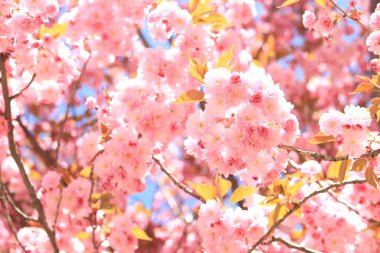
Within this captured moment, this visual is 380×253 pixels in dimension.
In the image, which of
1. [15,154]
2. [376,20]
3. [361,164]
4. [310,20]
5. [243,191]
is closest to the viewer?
[361,164]

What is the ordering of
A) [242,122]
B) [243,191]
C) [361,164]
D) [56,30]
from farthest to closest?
[56,30] → [243,191] → [361,164] → [242,122]

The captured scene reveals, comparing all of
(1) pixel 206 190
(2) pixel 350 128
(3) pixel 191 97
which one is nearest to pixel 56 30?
(1) pixel 206 190

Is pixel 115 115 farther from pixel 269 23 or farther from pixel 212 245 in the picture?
pixel 269 23

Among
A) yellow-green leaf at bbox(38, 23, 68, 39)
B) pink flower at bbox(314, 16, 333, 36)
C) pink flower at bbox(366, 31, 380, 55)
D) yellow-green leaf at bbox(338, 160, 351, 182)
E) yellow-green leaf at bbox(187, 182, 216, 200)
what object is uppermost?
yellow-green leaf at bbox(38, 23, 68, 39)

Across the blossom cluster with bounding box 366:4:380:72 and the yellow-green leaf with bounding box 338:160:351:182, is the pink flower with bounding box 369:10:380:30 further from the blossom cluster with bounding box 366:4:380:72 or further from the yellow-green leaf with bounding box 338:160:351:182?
the yellow-green leaf with bounding box 338:160:351:182

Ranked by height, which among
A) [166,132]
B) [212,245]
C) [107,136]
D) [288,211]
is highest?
[107,136]

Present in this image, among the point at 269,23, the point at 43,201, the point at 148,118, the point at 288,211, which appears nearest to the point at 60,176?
the point at 43,201

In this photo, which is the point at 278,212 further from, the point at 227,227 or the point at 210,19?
the point at 210,19

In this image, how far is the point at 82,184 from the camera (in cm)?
432

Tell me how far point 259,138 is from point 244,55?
7.07ft

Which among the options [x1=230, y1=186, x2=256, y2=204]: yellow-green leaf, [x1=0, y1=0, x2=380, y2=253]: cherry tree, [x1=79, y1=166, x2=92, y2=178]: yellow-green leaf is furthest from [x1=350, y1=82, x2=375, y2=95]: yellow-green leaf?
[x1=79, y1=166, x2=92, y2=178]: yellow-green leaf

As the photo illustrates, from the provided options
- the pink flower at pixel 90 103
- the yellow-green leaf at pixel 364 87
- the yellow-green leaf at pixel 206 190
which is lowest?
the yellow-green leaf at pixel 364 87

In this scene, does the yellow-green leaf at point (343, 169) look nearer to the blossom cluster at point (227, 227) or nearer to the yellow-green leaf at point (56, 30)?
the blossom cluster at point (227, 227)

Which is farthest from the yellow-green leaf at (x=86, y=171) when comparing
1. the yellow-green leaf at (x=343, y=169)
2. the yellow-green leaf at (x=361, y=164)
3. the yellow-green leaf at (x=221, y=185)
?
the yellow-green leaf at (x=361, y=164)
